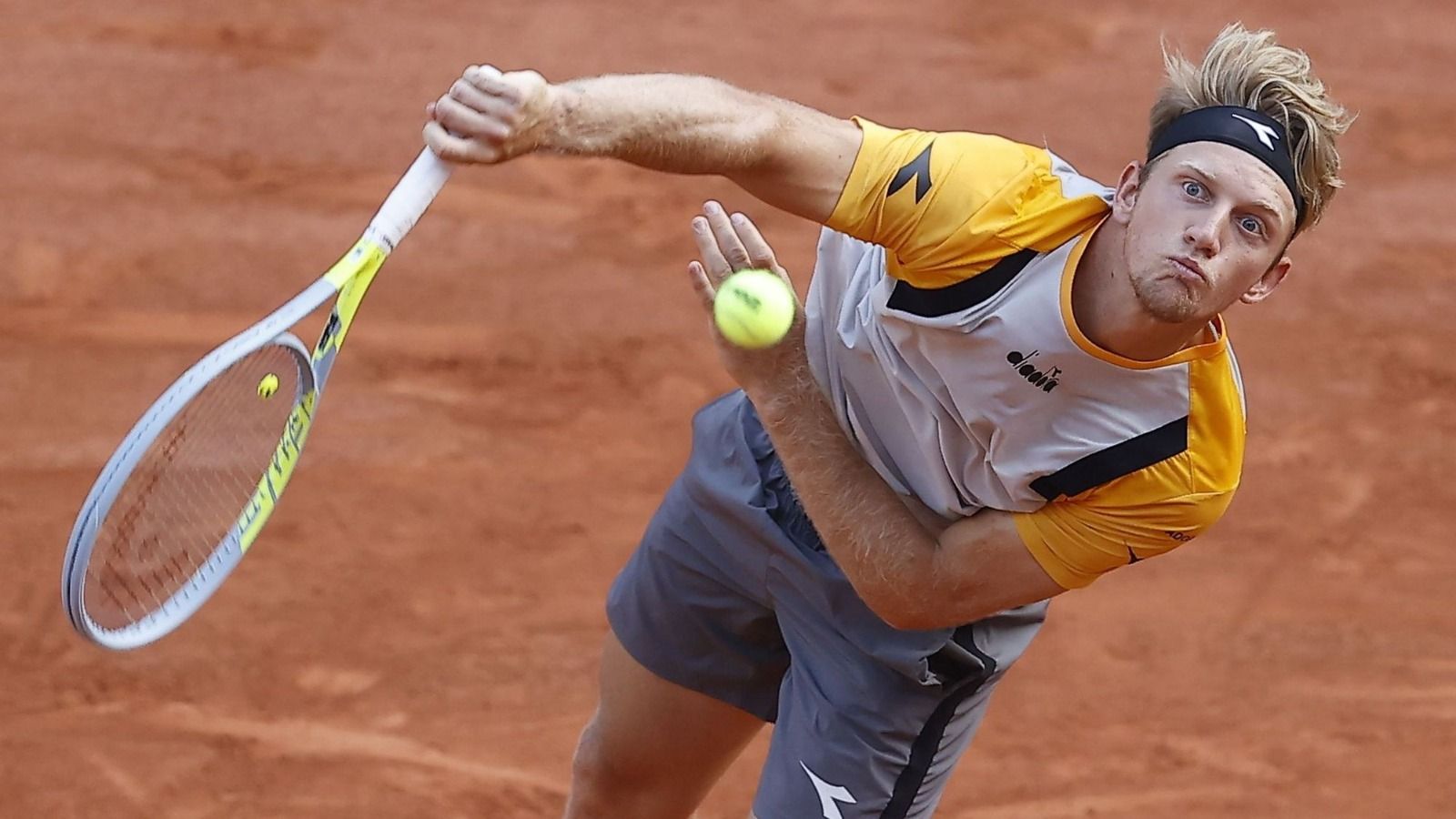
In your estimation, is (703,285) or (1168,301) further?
(703,285)

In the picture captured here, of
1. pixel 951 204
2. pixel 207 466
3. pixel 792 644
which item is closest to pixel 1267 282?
pixel 951 204

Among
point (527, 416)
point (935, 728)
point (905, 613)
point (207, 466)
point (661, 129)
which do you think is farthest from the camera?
point (527, 416)

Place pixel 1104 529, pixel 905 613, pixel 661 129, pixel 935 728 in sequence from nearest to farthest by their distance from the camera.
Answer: pixel 661 129, pixel 1104 529, pixel 905 613, pixel 935 728

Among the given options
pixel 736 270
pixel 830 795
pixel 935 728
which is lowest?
pixel 830 795

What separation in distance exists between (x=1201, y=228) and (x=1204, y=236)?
0.02 m

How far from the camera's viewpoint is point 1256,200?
9.98 ft

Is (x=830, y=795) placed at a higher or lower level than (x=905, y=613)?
lower

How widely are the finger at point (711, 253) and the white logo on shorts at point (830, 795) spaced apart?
1.05 metres

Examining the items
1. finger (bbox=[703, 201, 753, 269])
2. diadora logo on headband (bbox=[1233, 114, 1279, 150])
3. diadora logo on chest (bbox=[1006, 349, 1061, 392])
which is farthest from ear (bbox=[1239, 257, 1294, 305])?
finger (bbox=[703, 201, 753, 269])

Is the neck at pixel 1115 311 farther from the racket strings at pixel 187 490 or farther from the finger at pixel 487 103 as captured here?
the racket strings at pixel 187 490

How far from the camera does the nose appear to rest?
9.82 ft

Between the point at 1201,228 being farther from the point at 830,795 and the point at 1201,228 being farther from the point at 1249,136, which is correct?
the point at 830,795

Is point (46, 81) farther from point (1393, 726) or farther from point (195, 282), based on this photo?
point (1393, 726)

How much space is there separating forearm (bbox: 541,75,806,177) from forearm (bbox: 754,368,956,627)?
0.54 metres
